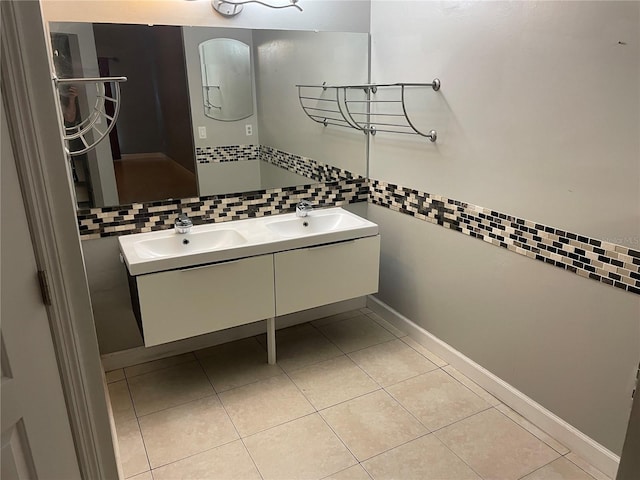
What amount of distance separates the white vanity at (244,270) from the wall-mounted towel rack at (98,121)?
48 cm

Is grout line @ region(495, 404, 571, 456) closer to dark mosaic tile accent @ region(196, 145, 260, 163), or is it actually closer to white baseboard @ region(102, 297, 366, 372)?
white baseboard @ region(102, 297, 366, 372)

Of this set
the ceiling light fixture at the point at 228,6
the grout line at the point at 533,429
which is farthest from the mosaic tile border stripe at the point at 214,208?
the grout line at the point at 533,429

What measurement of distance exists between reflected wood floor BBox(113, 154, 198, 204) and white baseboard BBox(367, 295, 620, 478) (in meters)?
1.50

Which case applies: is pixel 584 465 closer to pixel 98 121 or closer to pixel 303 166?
pixel 303 166

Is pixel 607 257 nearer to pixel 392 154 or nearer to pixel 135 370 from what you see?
pixel 392 154

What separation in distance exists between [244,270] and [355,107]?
4.15ft

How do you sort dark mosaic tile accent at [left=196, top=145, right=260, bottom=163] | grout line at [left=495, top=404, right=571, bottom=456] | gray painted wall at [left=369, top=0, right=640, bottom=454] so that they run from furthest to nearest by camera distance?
dark mosaic tile accent at [left=196, top=145, right=260, bottom=163]
grout line at [left=495, top=404, right=571, bottom=456]
gray painted wall at [left=369, top=0, right=640, bottom=454]

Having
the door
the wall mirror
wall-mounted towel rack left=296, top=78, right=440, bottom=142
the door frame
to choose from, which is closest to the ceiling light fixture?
the wall mirror

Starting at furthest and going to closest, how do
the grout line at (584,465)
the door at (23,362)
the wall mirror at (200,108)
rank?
the wall mirror at (200,108)
the grout line at (584,465)
the door at (23,362)

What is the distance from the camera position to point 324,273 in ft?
8.40

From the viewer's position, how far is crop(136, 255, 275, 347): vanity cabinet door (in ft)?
7.06

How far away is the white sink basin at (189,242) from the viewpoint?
2397mm

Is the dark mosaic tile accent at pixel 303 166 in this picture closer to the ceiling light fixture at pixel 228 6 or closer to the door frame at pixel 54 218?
the ceiling light fixture at pixel 228 6

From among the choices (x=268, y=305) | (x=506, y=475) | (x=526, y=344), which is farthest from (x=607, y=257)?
(x=268, y=305)
